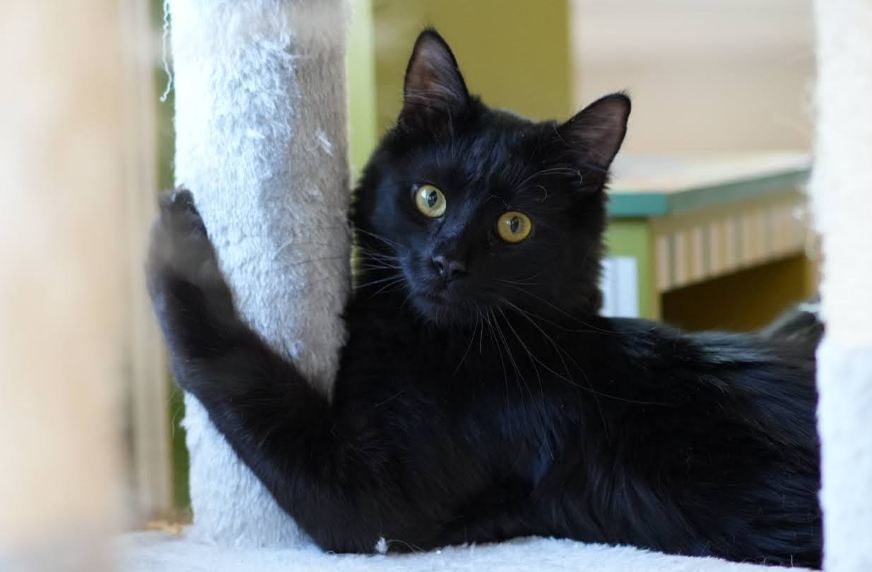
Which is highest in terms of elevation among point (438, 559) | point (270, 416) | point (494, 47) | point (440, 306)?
point (494, 47)

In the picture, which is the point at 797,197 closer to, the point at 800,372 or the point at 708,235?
the point at 708,235

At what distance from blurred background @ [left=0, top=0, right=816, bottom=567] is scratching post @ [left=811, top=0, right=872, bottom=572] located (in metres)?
0.16

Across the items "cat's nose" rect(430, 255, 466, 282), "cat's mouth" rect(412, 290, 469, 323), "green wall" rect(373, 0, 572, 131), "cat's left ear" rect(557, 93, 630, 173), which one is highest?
"green wall" rect(373, 0, 572, 131)

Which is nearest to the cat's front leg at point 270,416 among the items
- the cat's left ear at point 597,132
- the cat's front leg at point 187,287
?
the cat's front leg at point 187,287

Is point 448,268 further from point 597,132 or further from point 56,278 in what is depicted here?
point 56,278

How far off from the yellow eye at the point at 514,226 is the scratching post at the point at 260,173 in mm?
191

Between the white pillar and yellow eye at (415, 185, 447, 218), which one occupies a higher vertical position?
yellow eye at (415, 185, 447, 218)

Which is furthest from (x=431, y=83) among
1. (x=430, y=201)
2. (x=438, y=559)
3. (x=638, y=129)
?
(x=638, y=129)

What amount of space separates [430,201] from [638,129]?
2.21 meters

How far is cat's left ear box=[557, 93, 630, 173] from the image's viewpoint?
3.89 ft

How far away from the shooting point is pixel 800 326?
155 cm

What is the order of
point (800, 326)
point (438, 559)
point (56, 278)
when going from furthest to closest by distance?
point (800, 326) < point (438, 559) < point (56, 278)

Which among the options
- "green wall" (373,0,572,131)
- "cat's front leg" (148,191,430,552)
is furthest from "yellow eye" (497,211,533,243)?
"green wall" (373,0,572,131)

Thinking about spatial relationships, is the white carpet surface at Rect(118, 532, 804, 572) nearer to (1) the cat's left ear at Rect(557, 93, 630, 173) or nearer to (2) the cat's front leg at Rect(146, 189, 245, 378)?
(2) the cat's front leg at Rect(146, 189, 245, 378)
